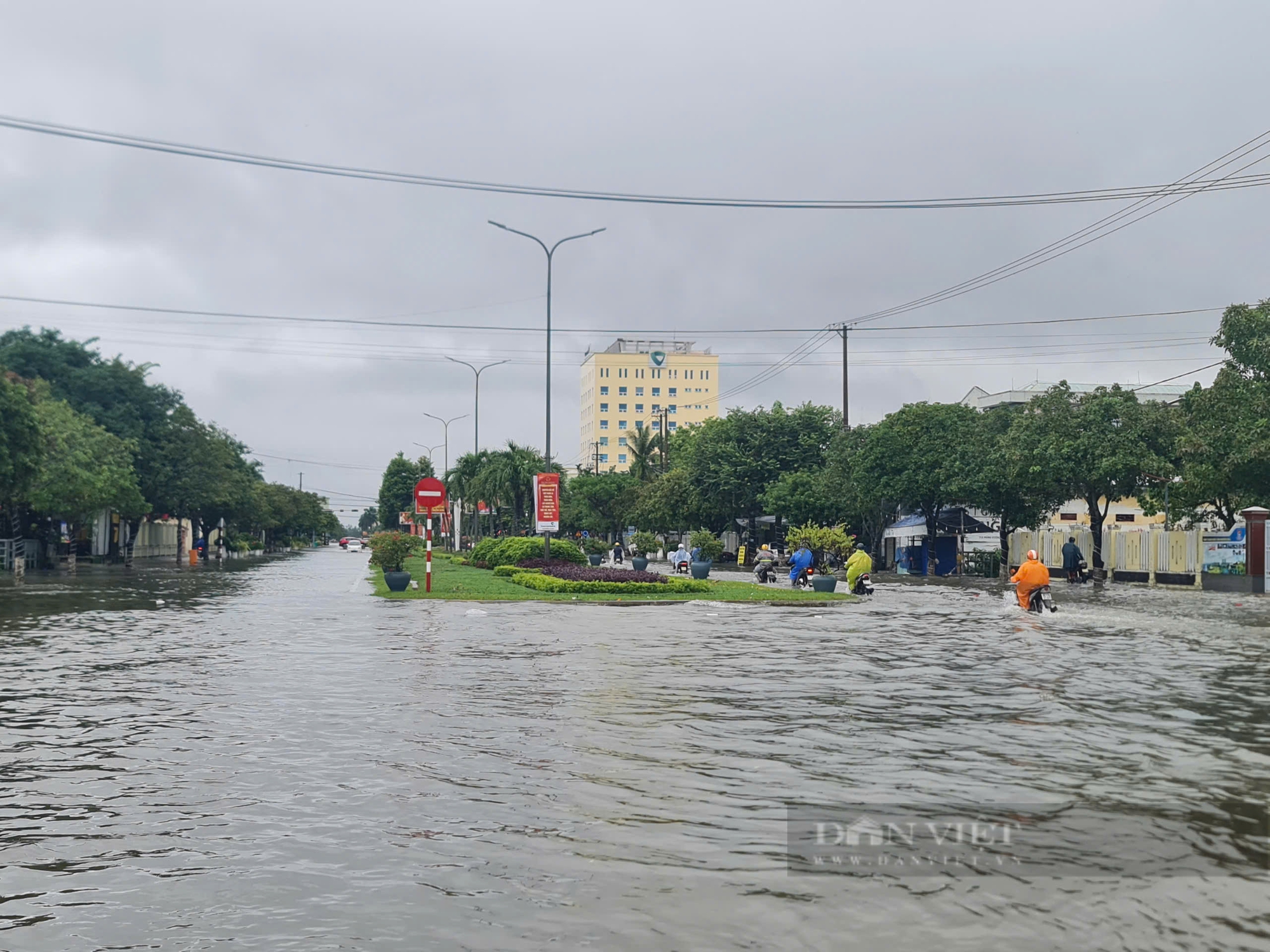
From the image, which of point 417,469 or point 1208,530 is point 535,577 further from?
point 417,469

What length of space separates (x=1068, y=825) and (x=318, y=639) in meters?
15.2

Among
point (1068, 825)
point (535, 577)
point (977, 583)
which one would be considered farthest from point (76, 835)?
point (977, 583)

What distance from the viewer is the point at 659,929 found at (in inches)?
208

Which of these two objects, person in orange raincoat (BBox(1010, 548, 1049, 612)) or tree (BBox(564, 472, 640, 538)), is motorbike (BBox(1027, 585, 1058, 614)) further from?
tree (BBox(564, 472, 640, 538))

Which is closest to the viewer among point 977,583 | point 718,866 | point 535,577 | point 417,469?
point 718,866

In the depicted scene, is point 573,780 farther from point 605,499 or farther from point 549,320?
point 605,499

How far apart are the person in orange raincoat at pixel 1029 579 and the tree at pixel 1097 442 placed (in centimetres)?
1990

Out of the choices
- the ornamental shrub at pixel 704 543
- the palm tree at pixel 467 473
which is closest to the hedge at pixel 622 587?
the ornamental shrub at pixel 704 543

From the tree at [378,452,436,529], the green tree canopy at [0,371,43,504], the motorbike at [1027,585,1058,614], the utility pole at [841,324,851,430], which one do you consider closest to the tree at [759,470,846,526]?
the utility pole at [841,324,851,430]

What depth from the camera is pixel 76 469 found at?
4841 cm

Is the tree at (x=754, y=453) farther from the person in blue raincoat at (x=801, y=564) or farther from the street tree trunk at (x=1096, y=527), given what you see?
the person in blue raincoat at (x=801, y=564)

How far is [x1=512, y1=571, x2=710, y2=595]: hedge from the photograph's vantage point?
3297cm

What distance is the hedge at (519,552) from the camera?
4422 cm

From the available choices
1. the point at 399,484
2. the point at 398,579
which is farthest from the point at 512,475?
the point at 399,484
